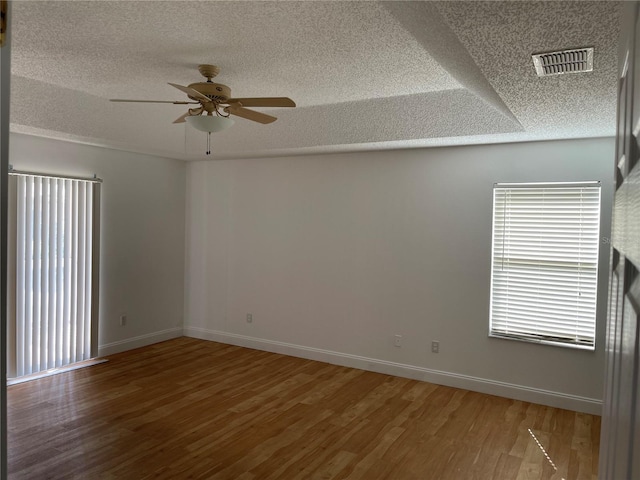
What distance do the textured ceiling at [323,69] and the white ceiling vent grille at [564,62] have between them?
0.16 ft

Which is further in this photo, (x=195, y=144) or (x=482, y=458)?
(x=195, y=144)

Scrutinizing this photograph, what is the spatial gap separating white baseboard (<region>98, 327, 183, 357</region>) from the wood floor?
14.8 inches

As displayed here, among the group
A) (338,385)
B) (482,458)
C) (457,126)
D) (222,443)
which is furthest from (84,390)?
(457,126)

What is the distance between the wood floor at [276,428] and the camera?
10.9 feet

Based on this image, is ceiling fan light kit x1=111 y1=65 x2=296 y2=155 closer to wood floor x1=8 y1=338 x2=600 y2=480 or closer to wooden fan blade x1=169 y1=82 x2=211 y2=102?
wooden fan blade x1=169 y1=82 x2=211 y2=102

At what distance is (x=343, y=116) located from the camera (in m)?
4.82

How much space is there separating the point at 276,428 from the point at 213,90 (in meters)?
2.71

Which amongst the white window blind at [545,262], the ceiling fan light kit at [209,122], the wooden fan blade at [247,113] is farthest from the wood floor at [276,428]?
the wooden fan blade at [247,113]

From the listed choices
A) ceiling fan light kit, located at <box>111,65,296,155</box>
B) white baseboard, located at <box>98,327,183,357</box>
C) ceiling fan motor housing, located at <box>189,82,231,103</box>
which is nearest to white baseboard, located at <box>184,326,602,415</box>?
white baseboard, located at <box>98,327,183,357</box>

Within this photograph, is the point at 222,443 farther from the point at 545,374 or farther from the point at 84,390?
the point at 545,374

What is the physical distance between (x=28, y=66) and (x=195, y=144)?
237 centimetres

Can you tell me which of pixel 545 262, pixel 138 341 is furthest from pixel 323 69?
pixel 138 341

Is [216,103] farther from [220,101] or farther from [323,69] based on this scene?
[323,69]

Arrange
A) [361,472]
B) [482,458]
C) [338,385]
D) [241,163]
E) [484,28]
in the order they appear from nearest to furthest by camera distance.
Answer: [484,28] → [361,472] → [482,458] → [338,385] → [241,163]
